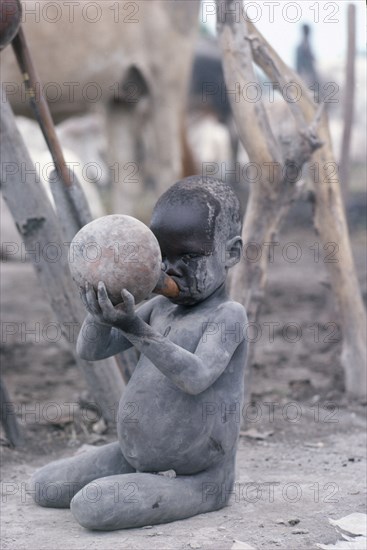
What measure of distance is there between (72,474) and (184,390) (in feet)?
1.92

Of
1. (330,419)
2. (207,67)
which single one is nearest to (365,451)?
(330,419)

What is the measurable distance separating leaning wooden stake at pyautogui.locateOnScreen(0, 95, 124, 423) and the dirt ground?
36 cm

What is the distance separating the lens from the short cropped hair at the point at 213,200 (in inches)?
106

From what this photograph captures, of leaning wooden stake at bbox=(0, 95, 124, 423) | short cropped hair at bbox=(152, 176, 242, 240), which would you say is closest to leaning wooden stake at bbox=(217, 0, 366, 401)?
leaning wooden stake at bbox=(0, 95, 124, 423)

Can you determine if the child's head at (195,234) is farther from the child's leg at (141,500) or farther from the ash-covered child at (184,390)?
the child's leg at (141,500)

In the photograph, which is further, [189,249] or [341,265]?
[341,265]

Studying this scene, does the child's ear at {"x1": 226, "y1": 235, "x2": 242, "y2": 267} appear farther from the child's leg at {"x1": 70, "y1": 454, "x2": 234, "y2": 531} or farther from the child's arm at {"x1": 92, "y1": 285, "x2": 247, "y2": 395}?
the child's leg at {"x1": 70, "y1": 454, "x2": 234, "y2": 531}

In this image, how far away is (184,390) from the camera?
2.56m

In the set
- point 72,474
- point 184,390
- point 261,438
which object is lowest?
point 261,438

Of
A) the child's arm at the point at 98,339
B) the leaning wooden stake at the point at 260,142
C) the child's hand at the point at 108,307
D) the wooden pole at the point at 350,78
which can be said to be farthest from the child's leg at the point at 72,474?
the wooden pole at the point at 350,78

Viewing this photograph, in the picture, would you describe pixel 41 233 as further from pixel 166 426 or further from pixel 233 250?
pixel 166 426

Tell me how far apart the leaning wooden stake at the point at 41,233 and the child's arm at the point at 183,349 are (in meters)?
1.01

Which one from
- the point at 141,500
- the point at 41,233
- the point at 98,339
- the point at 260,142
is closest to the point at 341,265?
the point at 260,142

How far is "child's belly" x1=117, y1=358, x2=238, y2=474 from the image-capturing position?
2.71 meters
